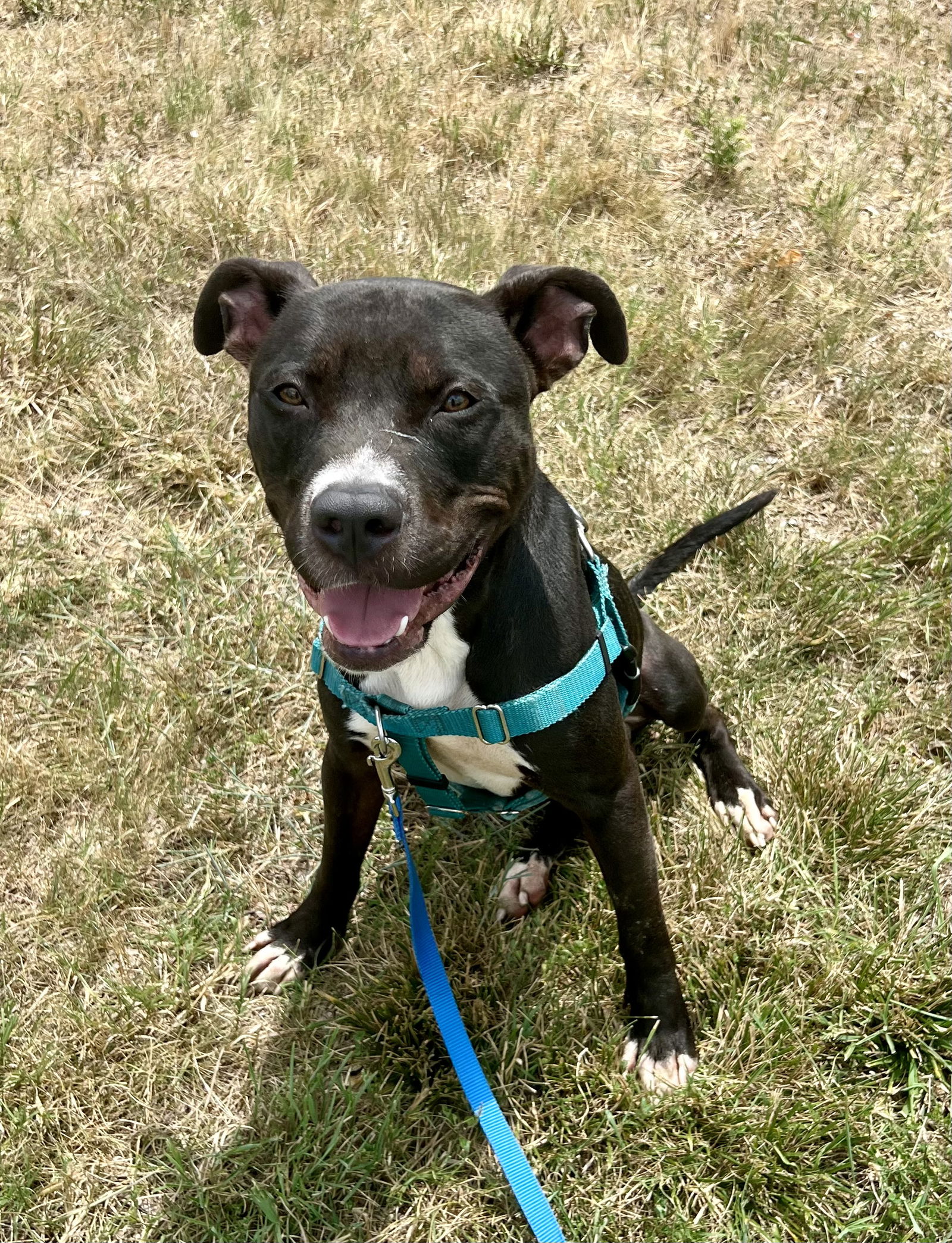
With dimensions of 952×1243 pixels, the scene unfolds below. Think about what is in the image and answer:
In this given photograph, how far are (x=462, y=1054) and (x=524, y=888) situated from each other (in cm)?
70

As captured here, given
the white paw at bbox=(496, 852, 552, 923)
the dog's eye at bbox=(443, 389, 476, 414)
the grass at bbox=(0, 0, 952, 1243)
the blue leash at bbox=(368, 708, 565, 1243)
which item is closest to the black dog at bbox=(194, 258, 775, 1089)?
the dog's eye at bbox=(443, 389, 476, 414)

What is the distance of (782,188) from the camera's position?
18.5ft

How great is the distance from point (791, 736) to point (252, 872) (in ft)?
5.91

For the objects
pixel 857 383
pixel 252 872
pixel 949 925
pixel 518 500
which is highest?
pixel 518 500

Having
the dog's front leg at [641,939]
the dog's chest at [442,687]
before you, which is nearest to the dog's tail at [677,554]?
the dog's front leg at [641,939]

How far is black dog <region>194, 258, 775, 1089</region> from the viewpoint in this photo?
216 centimetres

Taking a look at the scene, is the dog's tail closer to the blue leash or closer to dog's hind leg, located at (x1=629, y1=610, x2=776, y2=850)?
dog's hind leg, located at (x1=629, y1=610, x2=776, y2=850)

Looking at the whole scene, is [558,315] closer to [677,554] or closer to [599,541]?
[677,554]

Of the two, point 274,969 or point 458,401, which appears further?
point 274,969

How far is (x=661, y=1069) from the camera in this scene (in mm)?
2855

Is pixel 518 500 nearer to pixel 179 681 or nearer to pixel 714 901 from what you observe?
pixel 714 901

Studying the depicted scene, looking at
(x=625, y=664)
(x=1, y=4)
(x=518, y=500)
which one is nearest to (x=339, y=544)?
(x=518, y=500)

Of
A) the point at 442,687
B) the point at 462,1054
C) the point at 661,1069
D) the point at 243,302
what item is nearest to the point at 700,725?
the point at 661,1069

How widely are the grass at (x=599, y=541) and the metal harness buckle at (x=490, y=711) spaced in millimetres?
915
